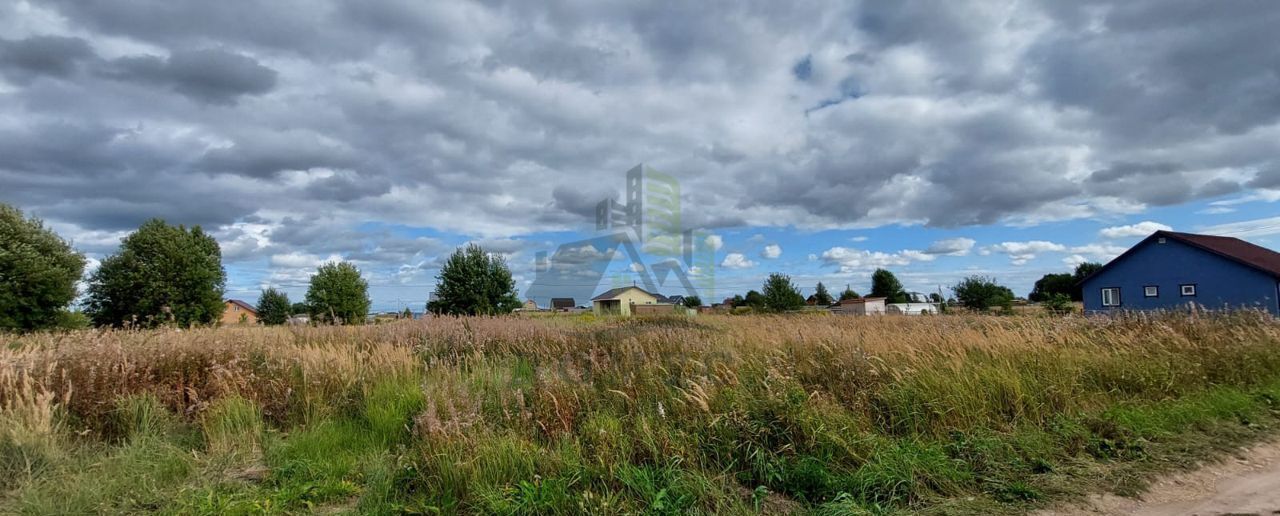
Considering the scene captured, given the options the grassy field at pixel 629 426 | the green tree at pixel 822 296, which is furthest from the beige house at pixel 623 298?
the grassy field at pixel 629 426

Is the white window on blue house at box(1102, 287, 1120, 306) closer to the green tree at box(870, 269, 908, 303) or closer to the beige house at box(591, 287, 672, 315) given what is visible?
the green tree at box(870, 269, 908, 303)

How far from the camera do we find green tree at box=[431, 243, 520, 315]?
34.6 meters

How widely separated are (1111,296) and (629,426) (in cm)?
4560

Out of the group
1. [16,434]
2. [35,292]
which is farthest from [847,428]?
[35,292]

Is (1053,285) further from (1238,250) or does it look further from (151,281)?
(151,281)

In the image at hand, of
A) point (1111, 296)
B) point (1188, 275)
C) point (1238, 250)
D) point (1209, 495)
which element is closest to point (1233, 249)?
point (1238, 250)

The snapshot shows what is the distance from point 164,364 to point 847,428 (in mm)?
7051

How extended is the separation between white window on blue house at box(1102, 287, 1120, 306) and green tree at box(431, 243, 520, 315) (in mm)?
40146

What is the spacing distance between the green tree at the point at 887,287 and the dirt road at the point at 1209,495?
6897cm

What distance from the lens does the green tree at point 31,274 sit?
21125 millimetres

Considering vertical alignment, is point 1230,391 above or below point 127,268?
below

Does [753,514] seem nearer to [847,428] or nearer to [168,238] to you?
[847,428]

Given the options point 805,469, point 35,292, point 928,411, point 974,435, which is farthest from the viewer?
point 35,292

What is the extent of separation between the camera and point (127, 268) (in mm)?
28969
